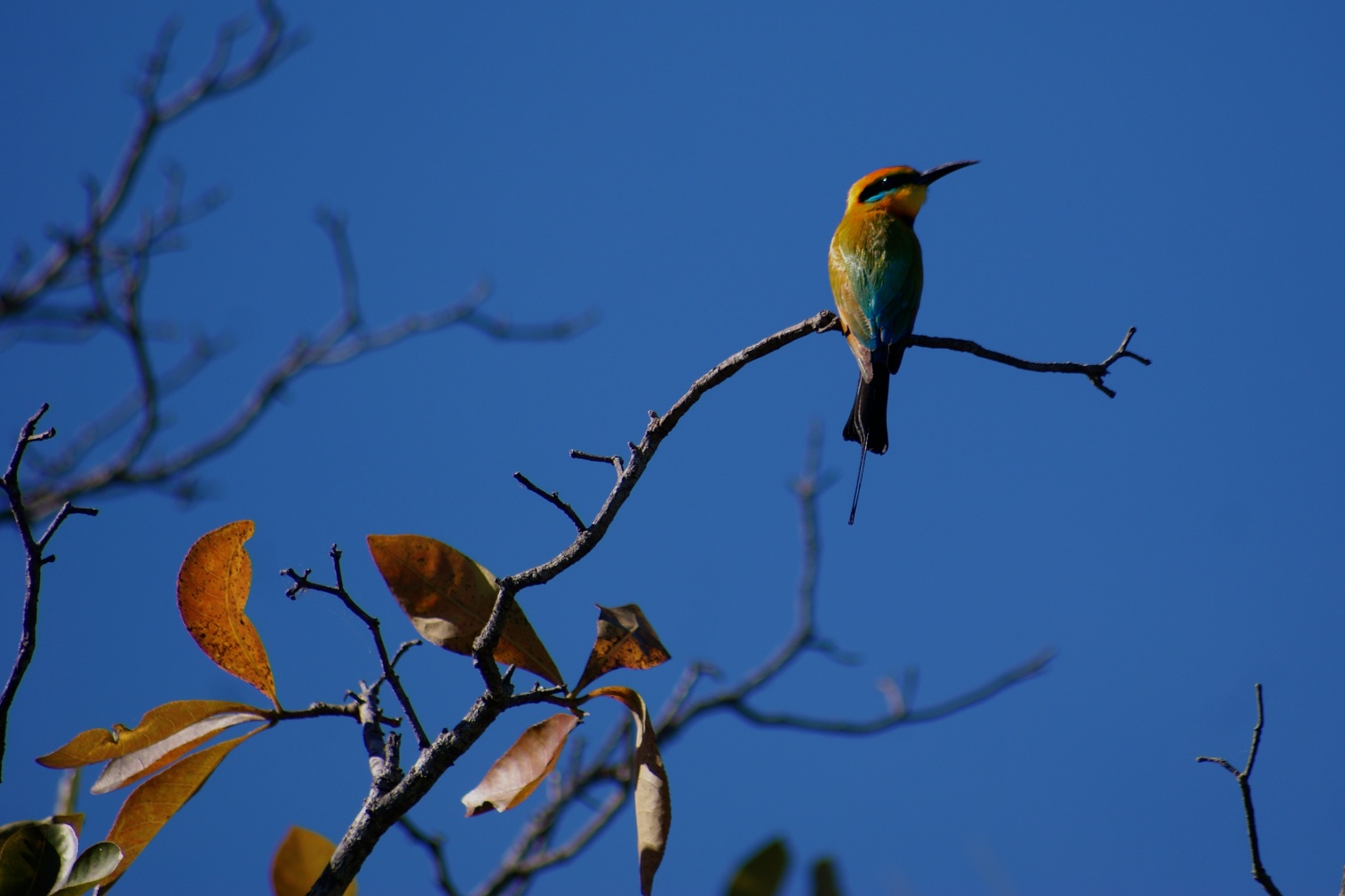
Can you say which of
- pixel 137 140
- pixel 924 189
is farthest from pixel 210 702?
pixel 137 140

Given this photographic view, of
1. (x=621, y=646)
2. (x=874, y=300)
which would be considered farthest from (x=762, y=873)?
(x=874, y=300)

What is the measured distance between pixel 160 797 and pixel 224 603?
0.73 ft

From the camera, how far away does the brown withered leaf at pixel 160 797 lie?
4.21 feet

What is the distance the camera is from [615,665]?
4.26ft

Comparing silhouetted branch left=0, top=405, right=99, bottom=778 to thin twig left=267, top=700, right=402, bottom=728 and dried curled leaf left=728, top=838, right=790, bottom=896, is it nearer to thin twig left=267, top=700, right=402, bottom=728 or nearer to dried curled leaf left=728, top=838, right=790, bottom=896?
thin twig left=267, top=700, right=402, bottom=728

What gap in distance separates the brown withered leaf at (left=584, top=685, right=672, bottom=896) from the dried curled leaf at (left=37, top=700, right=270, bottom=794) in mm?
418

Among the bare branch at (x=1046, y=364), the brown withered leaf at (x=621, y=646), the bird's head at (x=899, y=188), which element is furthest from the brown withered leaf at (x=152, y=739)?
the bird's head at (x=899, y=188)

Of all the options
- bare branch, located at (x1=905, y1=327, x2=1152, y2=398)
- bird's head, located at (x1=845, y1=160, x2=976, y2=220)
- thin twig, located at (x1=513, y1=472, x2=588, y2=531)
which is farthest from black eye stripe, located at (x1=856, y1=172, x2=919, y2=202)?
thin twig, located at (x1=513, y1=472, x2=588, y2=531)

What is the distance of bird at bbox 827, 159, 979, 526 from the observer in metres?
2.79

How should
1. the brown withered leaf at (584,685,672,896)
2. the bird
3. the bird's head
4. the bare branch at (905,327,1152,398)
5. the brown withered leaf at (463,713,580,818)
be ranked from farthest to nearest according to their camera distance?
1. the bird's head
2. the bird
3. the bare branch at (905,327,1152,398)
4. the brown withered leaf at (463,713,580,818)
5. the brown withered leaf at (584,685,672,896)

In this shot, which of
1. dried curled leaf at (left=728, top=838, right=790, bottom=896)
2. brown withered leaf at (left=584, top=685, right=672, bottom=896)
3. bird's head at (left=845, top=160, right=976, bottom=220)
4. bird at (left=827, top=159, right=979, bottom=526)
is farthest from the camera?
bird's head at (left=845, top=160, right=976, bottom=220)

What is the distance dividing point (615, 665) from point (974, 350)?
901mm

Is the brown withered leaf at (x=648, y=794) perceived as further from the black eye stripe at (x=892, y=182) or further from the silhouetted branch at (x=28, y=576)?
the black eye stripe at (x=892, y=182)

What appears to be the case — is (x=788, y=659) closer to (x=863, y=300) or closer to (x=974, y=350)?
(x=863, y=300)
